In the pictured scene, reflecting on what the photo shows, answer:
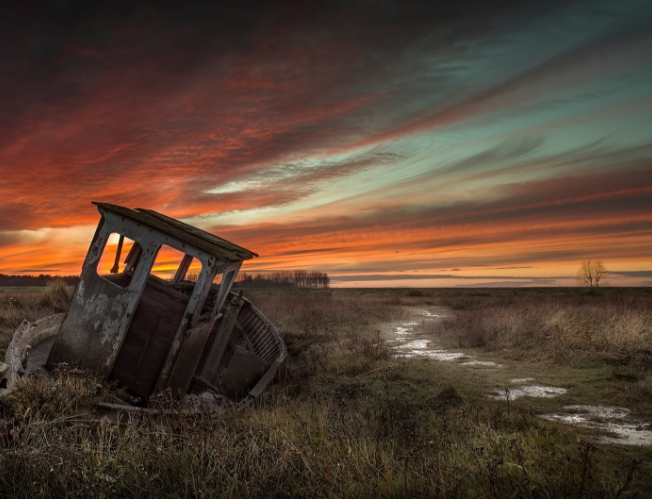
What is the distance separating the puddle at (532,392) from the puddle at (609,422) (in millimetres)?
725

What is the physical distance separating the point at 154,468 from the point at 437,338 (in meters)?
12.2

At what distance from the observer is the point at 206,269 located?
21.5ft

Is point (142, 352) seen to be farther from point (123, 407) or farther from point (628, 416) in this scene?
point (628, 416)

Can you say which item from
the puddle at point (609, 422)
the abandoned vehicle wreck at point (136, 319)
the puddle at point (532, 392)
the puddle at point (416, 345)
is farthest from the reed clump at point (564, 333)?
the abandoned vehicle wreck at point (136, 319)

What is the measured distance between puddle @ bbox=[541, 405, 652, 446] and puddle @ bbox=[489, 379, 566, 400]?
72 cm

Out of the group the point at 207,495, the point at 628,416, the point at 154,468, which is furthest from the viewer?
the point at 628,416

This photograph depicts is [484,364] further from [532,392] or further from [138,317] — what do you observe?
[138,317]

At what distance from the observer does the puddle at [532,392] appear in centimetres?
749

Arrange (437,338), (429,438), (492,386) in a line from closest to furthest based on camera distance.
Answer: (429,438)
(492,386)
(437,338)

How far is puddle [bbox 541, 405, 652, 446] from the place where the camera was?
541cm

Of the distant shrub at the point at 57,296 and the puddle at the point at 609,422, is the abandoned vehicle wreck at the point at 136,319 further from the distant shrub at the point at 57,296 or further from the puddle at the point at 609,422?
the distant shrub at the point at 57,296

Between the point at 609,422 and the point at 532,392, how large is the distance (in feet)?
5.58

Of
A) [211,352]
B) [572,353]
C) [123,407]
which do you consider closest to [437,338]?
[572,353]

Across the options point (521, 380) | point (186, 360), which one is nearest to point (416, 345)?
point (521, 380)
